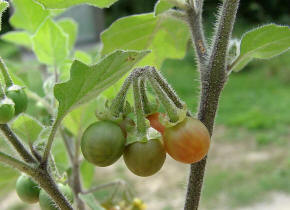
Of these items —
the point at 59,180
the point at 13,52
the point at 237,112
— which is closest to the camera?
the point at 59,180

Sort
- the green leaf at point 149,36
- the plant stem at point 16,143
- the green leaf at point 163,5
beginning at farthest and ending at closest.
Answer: the green leaf at point 149,36, the green leaf at point 163,5, the plant stem at point 16,143

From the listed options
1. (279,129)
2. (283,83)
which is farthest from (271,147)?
(283,83)

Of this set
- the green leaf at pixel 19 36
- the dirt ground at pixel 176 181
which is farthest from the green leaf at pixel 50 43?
the dirt ground at pixel 176 181

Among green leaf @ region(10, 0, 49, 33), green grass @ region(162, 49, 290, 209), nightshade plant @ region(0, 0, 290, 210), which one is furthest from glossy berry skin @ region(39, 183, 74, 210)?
green grass @ region(162, 49, 290, 209)

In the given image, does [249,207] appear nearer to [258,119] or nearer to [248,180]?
[248,180]

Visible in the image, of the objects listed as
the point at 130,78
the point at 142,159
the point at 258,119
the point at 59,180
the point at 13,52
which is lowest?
the point at 13,52

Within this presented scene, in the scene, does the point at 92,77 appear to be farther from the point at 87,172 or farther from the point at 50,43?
the point at 87,172

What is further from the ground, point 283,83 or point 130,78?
point 130,78

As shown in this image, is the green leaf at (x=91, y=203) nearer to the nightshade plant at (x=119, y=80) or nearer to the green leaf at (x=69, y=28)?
the nightshade plant at (x=119, y=80)
